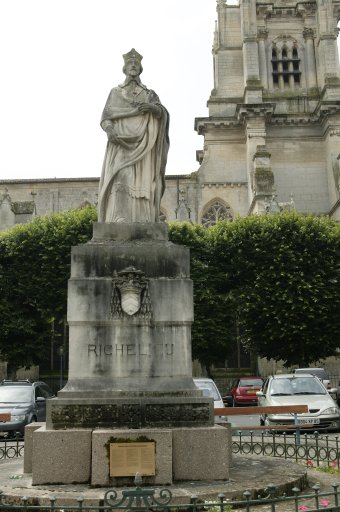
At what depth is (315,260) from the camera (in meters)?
26.0

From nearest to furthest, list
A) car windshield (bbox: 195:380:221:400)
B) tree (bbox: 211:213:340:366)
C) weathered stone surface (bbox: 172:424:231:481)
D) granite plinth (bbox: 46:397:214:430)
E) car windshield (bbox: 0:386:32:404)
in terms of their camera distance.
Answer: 1. weathered stone surface (bbox: 172:424:231:481)
2. granite plinth (bbox: 46:397:214:430)
3. car windshield (bbox: 195:380:221:400)
4. car windshield (bbox: 0:386:32:404)
5. tree (bbox: 211:213:340:366)

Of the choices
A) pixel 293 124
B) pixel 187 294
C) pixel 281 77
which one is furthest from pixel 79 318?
pixel 281 77

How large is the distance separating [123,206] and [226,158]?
3496 centimetres

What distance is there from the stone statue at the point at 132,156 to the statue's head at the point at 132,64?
0.05 feet

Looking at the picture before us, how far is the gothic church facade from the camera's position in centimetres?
4078

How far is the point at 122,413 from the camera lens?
666cm

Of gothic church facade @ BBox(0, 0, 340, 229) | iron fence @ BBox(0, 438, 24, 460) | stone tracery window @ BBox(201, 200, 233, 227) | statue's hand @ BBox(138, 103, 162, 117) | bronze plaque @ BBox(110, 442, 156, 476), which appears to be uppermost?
gothic church facade @ BBox(0, 0, 340, 229)

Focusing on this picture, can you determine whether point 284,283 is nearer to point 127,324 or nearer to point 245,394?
point 245,394

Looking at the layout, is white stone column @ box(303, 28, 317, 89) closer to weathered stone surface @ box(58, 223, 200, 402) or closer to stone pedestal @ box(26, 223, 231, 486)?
stone pedestal @ box(26, 223, 231, 486)

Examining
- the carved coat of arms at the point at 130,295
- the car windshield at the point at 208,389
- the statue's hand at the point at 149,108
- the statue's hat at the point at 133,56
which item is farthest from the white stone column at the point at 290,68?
the carved coat of arms at the point at 130,295

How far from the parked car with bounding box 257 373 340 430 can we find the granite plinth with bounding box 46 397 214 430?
7942mm

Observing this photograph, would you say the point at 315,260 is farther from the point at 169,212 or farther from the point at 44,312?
the point at 169,212

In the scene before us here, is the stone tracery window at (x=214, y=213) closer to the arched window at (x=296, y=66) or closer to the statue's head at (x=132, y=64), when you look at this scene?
the arched window at (x=296, y=66)

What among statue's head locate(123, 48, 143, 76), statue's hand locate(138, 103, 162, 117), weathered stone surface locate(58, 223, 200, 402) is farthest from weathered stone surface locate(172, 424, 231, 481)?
statue's head locate(123, 48, 143, 76)
